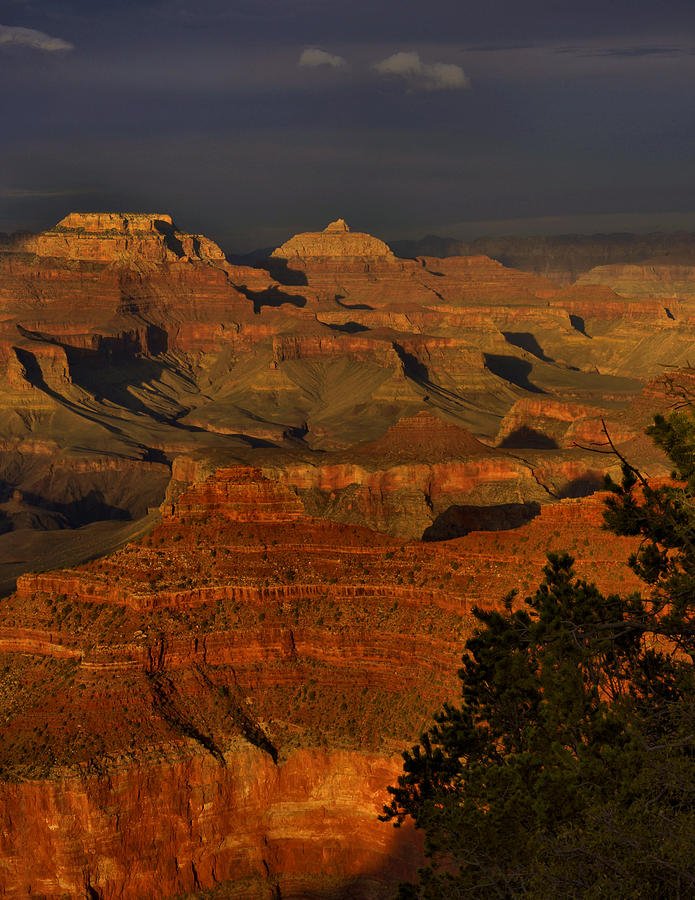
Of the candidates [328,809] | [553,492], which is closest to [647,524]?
[328,809]

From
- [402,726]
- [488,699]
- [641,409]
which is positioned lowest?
[402,726]

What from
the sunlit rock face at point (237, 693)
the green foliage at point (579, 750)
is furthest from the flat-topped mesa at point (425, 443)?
the green foliage at point (579, 750)

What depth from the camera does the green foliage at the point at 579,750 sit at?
811 inches

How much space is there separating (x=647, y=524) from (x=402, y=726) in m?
19.8

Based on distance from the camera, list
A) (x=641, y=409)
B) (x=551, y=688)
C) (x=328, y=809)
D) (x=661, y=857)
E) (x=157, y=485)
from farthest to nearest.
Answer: (x=157, y=485) → (x=641, y=409) → (x=328, y=809) → (x=551, y=688) → (x=661, y=857)

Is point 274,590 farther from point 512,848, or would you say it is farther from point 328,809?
point 512,848

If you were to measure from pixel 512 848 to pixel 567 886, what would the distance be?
356 cm

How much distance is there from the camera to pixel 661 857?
19.6m

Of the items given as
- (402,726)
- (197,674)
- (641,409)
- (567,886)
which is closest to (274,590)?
(197,674)

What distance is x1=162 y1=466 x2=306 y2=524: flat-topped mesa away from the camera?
2247 inches

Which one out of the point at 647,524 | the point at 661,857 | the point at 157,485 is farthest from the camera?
the point at 157,485

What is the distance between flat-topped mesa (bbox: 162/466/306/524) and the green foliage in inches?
985

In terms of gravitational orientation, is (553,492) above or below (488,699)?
above

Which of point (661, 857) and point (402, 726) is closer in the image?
point (661, 857)
